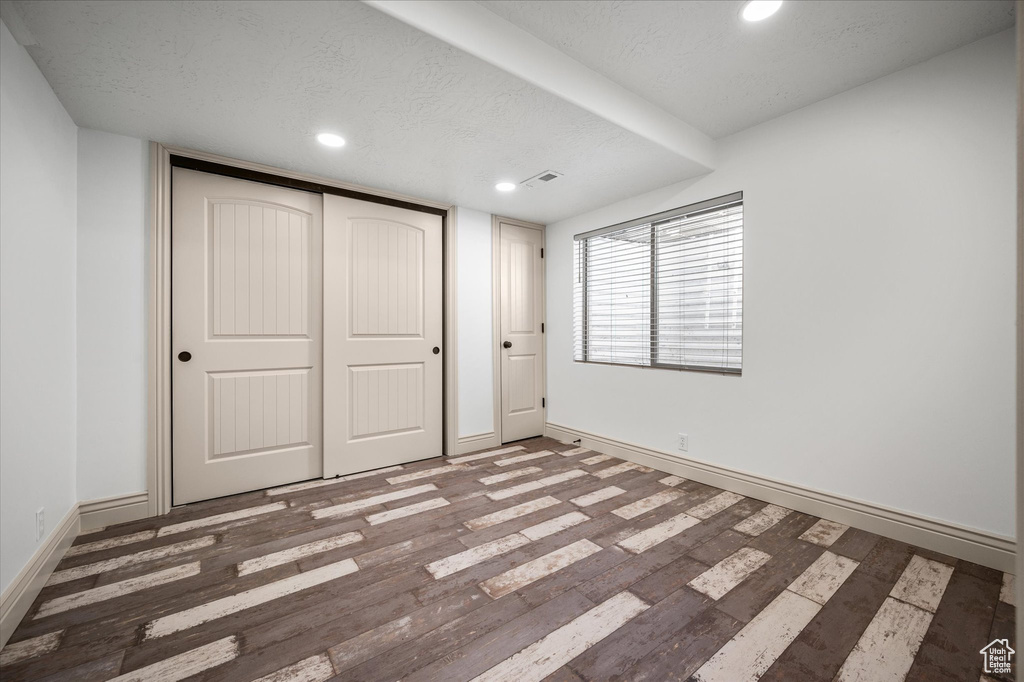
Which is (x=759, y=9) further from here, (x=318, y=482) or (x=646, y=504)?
(x=318, y=482)

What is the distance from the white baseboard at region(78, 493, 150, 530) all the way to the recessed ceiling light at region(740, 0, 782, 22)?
4019 mm

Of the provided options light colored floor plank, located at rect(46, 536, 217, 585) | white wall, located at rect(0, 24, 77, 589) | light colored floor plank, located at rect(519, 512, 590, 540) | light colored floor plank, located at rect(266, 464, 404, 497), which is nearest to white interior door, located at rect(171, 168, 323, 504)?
light colored floor plank, located at rect(266, 464, 404, 497)

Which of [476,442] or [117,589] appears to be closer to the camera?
[117,589]

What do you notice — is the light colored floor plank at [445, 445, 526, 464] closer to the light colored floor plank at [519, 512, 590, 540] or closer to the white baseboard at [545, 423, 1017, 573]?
the white baseboard at [545, 423, 1017, 573]

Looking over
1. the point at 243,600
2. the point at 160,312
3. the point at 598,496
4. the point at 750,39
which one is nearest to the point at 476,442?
the point at 598,496

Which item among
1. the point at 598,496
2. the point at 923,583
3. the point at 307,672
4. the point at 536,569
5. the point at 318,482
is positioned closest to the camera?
the point at 307,672

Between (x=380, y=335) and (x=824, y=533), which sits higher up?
(x=380, y=335)

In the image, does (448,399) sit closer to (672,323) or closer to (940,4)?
(672,323)

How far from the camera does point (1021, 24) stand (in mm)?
905

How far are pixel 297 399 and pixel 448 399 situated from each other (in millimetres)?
1246

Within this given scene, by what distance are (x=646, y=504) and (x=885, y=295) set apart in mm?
1781

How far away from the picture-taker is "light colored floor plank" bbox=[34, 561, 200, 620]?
66.1 inches

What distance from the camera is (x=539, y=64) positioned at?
6.53ft

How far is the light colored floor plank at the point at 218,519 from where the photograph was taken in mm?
2346
